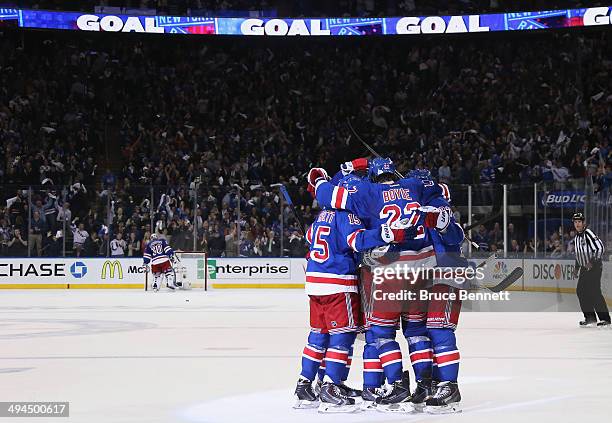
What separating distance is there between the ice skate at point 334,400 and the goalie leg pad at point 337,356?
0.17 ft

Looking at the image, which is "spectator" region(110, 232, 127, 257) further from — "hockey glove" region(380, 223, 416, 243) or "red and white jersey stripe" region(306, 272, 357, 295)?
"hockey glove" region(380, 223, 416, 243)

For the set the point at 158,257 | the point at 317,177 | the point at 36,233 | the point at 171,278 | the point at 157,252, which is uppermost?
the point at 317,177

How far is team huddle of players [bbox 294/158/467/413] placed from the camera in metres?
6.55

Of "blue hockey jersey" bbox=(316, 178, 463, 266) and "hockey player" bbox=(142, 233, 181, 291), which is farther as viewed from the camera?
"hockey player" bbox=(142, 233, 181, 291)

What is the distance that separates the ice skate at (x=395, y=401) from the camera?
653cm

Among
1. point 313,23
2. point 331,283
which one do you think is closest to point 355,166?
point 331,283

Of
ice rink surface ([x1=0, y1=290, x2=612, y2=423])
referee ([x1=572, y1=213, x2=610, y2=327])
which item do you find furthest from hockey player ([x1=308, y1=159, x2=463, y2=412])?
referee ([x1=572, y1=213, x2=610, y2=327])

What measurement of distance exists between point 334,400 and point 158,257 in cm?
1587

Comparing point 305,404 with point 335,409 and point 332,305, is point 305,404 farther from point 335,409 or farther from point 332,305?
point 332,305

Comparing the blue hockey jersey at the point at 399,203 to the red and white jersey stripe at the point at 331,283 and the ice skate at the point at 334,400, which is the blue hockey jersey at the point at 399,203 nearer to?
the red and white jersey stripe at the point at 331,283

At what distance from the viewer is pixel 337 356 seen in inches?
262

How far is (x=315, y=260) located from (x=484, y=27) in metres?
23.5

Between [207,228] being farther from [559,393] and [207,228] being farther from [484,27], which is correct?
[559,393]

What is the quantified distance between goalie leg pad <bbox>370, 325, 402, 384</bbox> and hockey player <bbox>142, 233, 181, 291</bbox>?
15.9 m
